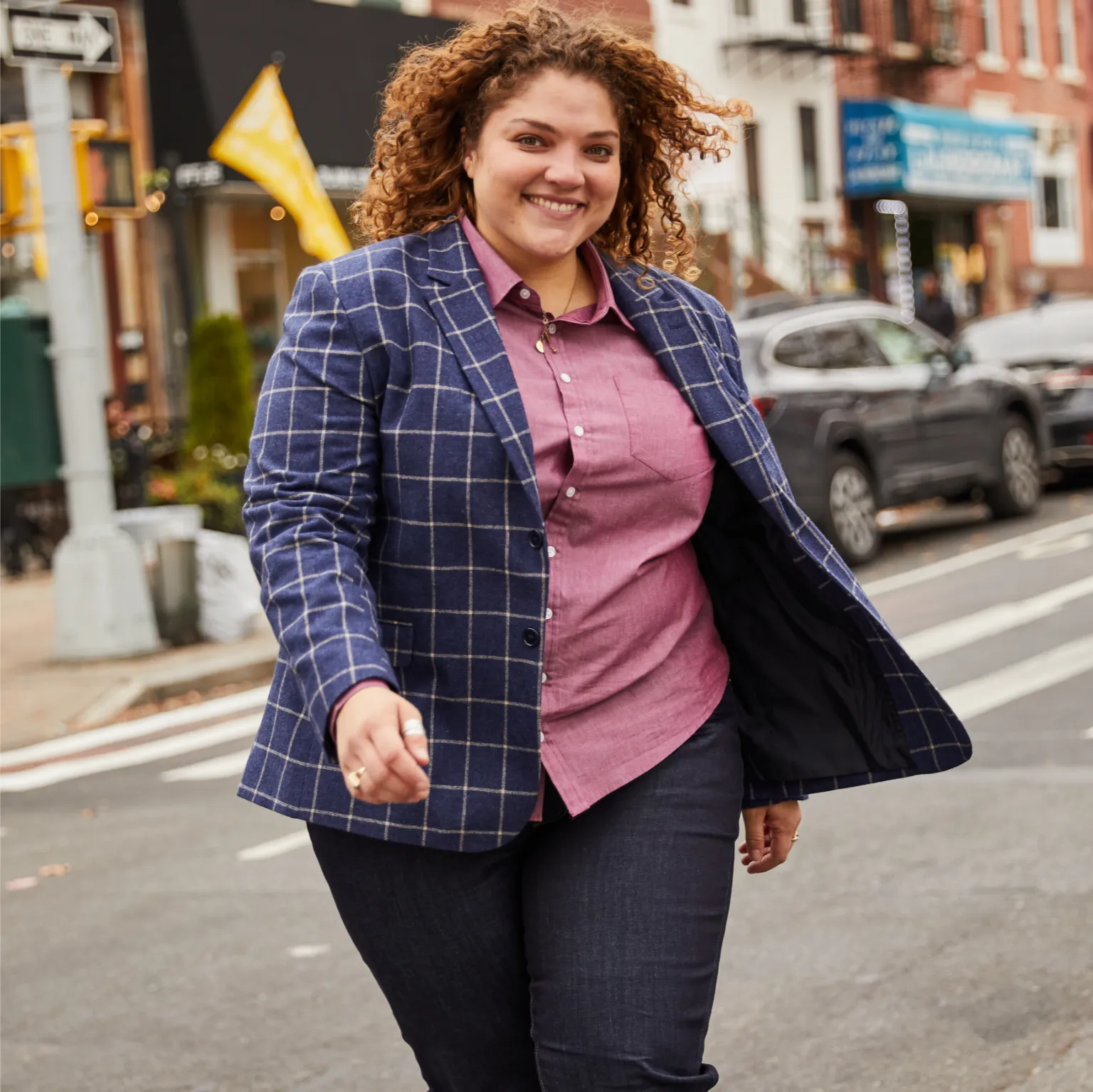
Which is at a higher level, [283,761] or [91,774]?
[283,761]

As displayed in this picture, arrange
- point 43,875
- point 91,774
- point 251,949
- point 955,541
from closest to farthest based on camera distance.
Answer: point 251,949
point 43,875
point 91,774
point 955,541

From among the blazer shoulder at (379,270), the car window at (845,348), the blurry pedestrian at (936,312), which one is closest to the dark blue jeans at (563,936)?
the blazer shoulder at (379,270)

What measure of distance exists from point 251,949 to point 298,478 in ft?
10.6

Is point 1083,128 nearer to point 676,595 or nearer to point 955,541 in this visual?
point 955,541

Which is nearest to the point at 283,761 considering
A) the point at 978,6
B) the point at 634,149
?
the point at 634,149

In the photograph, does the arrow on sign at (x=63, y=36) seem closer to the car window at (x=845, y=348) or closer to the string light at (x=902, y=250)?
the car window at (x=845, y=348)

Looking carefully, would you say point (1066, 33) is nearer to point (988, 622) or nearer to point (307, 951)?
point (988, 622)

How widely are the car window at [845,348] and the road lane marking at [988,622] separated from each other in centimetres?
260

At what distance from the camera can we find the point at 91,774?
28.5ft

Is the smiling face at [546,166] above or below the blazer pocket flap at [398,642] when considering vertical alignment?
above

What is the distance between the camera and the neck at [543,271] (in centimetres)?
280

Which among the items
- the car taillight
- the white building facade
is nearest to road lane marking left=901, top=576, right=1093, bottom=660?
the car taillight

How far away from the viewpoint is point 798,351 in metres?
13.2

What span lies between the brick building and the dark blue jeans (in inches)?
1220
